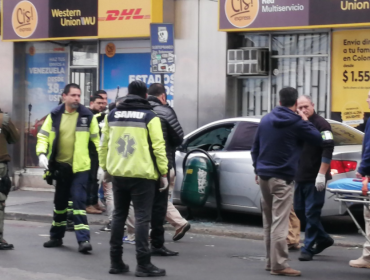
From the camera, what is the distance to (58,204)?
9047mm

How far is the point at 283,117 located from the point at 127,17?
7.46 m

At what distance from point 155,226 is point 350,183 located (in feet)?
8.03

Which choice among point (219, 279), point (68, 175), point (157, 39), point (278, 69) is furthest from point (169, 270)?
point (278, 69)

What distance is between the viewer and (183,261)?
8.35m

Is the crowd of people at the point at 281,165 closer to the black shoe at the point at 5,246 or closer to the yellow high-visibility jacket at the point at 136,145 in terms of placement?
the yellow high-visibility jacket at the point at 136,145

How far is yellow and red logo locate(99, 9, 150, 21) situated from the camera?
14.2 metres

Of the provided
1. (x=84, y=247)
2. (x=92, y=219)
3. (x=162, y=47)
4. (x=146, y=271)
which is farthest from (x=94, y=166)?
(x=146, y=271)

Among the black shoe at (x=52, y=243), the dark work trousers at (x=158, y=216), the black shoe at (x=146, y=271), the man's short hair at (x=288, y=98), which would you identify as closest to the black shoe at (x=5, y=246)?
the black shoe at (x=52, y=243)

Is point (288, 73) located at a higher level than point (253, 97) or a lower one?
higher

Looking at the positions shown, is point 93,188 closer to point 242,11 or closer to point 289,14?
point 242,11

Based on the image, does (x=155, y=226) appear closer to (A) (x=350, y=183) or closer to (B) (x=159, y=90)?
(B) (x=159, y=90)

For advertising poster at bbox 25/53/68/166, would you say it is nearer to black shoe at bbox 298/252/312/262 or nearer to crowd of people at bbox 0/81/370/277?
crowd of people at bbox 0/81/370/277

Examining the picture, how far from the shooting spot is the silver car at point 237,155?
34.4 feet

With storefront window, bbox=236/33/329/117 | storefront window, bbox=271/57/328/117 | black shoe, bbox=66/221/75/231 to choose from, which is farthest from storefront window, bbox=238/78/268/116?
black shoe, bbox=66/221/75/231
